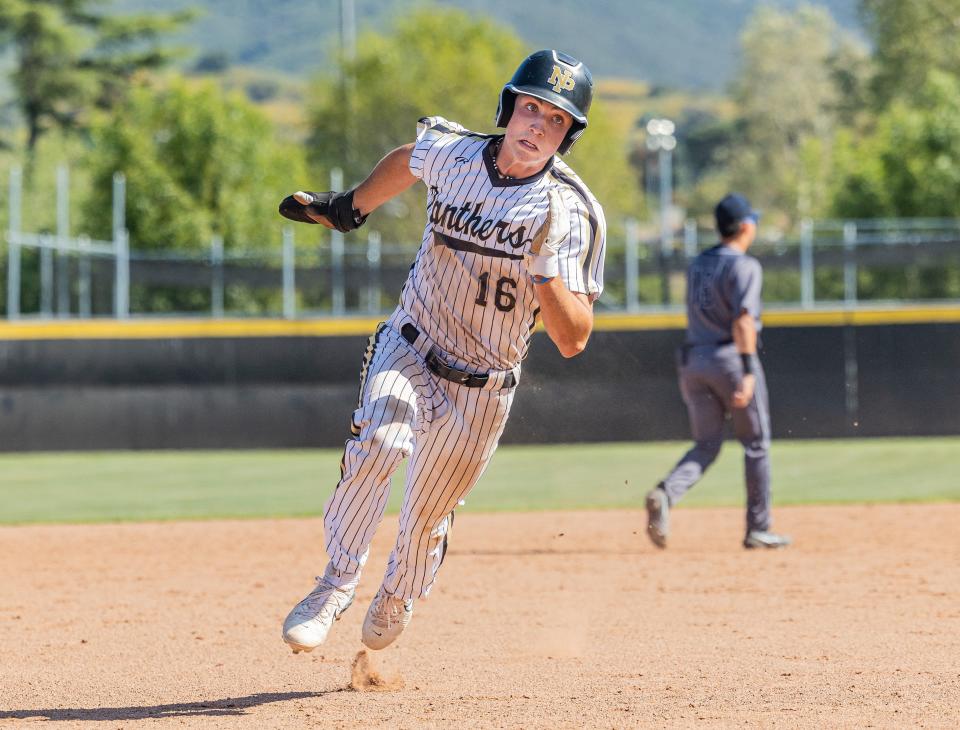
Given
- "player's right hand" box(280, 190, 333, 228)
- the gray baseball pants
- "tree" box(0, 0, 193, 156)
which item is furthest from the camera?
"tree" box(0, 0, 193, 156)

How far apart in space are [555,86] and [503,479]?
9.34 m

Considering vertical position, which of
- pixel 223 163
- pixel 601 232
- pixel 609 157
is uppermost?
pixel 609 157

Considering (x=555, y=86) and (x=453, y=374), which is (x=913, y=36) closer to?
(x=555, y=86)

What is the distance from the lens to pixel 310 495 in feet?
40.5

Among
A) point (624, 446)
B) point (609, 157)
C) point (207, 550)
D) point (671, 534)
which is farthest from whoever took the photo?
point (609, 157)

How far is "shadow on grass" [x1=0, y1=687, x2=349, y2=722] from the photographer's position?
4676 mm

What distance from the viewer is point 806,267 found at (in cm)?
1862

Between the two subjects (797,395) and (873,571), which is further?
(797,395)

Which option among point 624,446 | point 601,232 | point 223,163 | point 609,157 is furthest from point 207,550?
point 609,157

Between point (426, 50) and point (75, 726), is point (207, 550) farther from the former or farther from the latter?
point (426, 50)

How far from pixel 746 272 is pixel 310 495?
5.16 meters

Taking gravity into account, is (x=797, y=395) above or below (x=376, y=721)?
above

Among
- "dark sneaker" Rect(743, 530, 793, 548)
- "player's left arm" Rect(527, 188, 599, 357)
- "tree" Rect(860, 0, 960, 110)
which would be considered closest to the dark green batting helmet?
"player's left arm" Rect(527, 188, 599, 357)

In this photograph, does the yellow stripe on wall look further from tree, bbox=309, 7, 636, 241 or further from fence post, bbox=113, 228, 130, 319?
tree, bbox=309, 7, 636, 241
